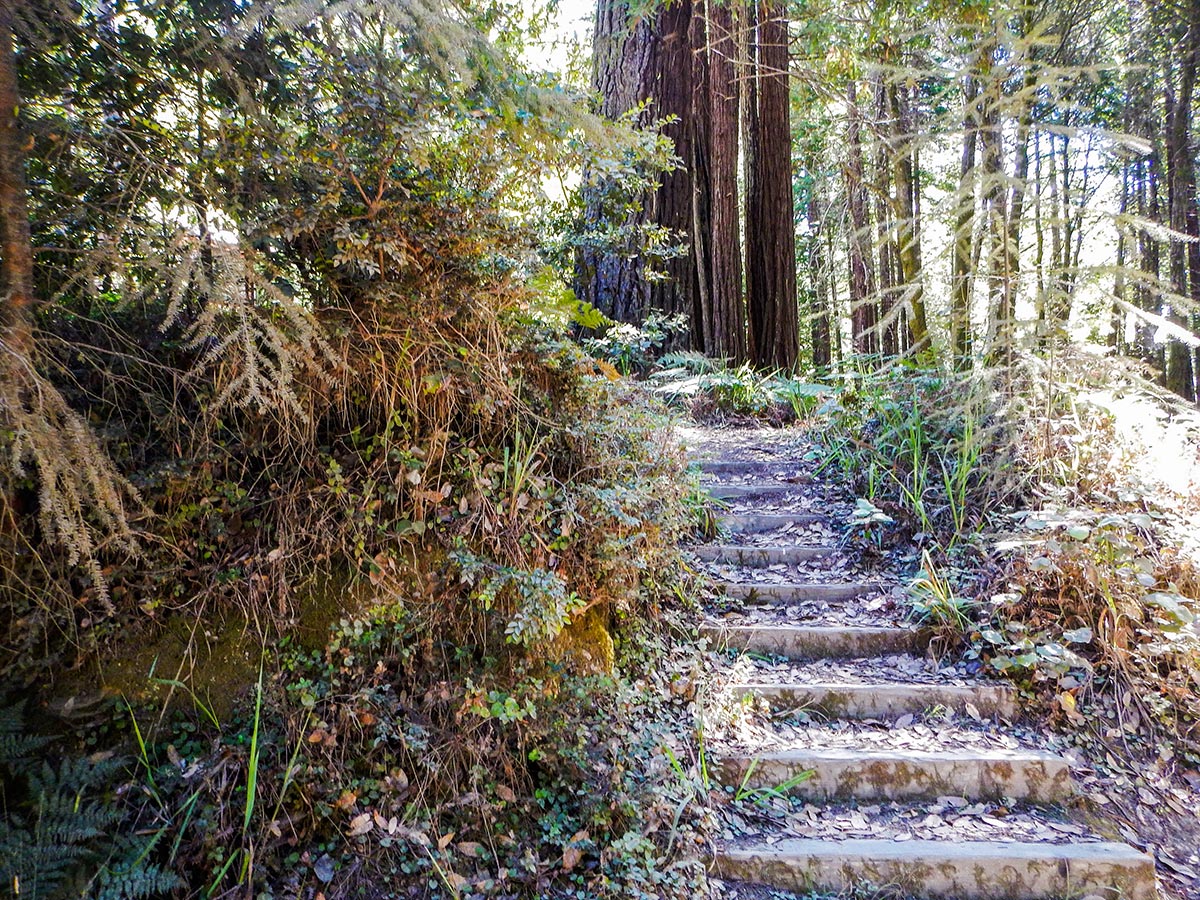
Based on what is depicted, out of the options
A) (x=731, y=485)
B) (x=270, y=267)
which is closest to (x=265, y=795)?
(x=270, y=267)

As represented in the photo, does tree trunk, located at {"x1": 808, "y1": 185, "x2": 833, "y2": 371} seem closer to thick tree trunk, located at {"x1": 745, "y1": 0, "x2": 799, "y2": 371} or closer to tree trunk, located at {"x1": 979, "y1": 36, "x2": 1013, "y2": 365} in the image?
thick tree trunk, located at {"x1": 745, "y1": 0, "x2": 799, "y2": 371}

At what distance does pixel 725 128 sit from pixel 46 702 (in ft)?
25.1

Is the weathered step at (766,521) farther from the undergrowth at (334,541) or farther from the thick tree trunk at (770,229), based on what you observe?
the thick tree trunk at (770,229)

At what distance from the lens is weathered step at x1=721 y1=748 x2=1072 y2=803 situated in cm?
268

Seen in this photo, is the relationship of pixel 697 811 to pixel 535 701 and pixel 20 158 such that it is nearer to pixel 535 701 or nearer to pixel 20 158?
pixel 535 701

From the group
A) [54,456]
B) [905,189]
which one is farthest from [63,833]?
[905,189]

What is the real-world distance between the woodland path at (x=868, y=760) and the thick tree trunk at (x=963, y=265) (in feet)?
→ 5.67

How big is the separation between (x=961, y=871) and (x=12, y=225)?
3721 millimetres

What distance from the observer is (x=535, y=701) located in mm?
2502

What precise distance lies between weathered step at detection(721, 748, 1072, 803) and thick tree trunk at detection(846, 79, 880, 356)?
4.87m

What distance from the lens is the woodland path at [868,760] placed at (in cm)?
234

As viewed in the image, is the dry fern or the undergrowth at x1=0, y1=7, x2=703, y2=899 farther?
the undergrowth at x1=0, y1=7, x2=703, y2=899

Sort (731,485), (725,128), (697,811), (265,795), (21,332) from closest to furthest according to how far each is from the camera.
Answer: (21,332), (265,795), (697,811), (731,485), (725,128)

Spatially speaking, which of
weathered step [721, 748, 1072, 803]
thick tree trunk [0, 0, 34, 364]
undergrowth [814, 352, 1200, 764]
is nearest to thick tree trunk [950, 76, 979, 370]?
undergrowth [814, 352, 1200, 764]
